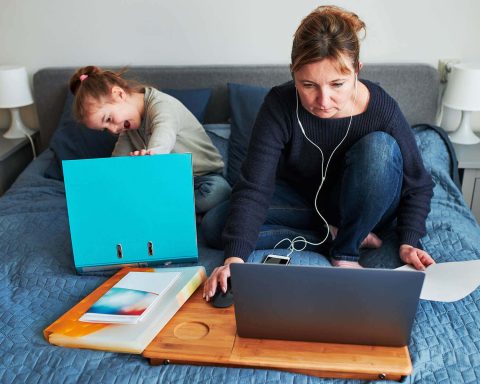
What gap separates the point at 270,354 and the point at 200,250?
1.88ft

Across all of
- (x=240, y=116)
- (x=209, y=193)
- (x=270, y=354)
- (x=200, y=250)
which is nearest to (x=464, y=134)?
(x=240, y=116)

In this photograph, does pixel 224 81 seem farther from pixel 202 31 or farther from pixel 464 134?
pixel 464 134

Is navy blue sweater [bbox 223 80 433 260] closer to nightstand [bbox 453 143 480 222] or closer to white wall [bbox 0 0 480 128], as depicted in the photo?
nightstand [bbox 453 143 480 222]

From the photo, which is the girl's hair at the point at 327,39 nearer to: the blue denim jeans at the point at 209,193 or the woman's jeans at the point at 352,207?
the woman's jeans at the point at 352,207

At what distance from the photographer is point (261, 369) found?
39.0 inches

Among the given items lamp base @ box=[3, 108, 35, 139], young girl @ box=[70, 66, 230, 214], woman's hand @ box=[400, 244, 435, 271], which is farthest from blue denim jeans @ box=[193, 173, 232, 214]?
lamp base @ box=[3, 108, 35, 139]

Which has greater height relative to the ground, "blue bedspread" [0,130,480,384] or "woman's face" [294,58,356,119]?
"woman's face" [294,58,356,119]

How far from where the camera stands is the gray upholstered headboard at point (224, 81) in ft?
7.03

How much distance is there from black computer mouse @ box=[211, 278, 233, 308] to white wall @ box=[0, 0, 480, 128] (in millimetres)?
1387

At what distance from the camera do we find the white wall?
2.15 meters

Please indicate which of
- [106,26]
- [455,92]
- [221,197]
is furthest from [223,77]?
[455,92]

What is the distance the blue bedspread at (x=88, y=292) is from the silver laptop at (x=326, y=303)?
0.09m

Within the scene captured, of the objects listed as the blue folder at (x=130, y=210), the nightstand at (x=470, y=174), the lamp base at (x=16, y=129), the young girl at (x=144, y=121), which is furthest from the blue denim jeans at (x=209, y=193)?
the lamp base at (x=16, y=129)

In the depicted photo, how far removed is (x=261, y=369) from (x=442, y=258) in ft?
2.04
